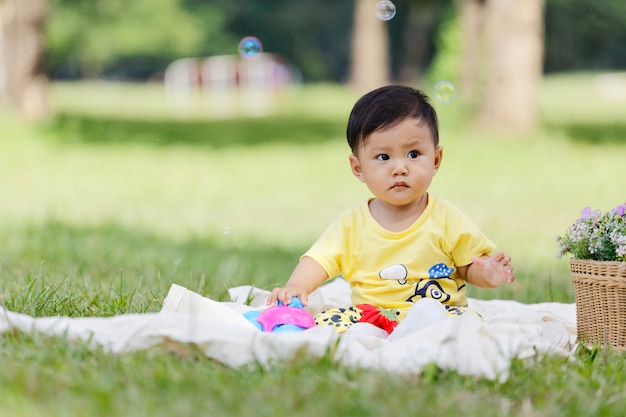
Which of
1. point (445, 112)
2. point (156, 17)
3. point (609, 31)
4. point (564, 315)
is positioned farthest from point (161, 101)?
point (564, 315)

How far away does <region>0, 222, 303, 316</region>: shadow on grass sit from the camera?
334 cm

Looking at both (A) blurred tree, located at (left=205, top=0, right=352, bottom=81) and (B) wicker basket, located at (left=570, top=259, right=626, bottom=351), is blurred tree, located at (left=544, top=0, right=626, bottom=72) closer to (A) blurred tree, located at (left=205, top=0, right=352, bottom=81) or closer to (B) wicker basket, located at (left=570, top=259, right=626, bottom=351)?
(A) blurred tree, located at (left=205, top=0, right=352, bottom=81)

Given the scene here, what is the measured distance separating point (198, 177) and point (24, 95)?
11.9ft

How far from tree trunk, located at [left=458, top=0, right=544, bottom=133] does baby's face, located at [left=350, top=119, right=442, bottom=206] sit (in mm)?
7834

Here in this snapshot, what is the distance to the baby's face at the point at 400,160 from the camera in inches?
129

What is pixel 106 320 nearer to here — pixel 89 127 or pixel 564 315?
pixel 564 315

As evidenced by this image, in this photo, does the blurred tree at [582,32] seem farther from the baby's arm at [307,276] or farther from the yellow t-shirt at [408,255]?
the baby's arm at [307,276]

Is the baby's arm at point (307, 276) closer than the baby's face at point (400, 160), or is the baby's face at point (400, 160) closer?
the baby's face at point (400, 160)

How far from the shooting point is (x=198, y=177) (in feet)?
32.2

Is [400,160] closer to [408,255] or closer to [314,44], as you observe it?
[408,255]

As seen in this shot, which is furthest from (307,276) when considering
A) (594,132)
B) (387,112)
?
(594,132)

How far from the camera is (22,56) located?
12398 mm

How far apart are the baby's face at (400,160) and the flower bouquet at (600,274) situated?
0.52 m

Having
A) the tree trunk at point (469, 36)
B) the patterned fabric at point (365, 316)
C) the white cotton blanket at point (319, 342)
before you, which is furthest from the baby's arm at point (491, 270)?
the tree trunk at point (469, 36)
